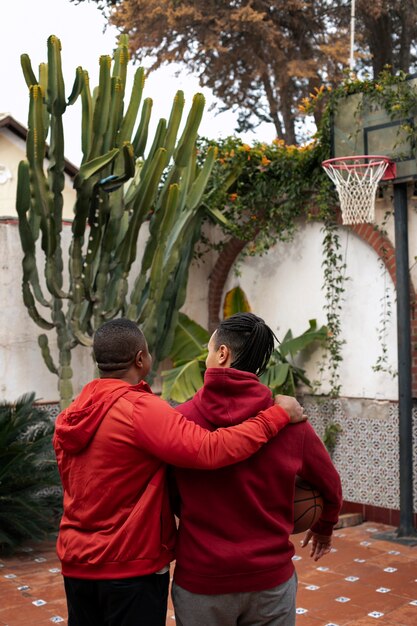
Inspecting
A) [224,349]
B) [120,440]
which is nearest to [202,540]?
[120,440]

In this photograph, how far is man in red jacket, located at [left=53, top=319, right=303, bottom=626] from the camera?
2.54 m

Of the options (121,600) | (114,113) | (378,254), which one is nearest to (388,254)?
(378,254)

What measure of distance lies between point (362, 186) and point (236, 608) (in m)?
5.53

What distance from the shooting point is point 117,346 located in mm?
2797

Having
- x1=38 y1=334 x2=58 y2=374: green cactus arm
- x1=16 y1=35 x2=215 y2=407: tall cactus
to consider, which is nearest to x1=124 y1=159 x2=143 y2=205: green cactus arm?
Answer: x1=16 y1=35 x2=215 y2=407: tall cactus

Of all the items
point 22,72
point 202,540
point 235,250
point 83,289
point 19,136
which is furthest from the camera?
point 19,136

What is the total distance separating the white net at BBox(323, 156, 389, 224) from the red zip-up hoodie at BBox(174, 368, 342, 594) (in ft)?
16.4

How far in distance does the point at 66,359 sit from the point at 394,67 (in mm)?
10926

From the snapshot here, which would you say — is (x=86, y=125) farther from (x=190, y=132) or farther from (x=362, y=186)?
(x=362, y=186)

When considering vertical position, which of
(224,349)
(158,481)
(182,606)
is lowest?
(182,606)

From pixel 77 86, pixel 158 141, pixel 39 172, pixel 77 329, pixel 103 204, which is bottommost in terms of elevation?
pixel 77 329

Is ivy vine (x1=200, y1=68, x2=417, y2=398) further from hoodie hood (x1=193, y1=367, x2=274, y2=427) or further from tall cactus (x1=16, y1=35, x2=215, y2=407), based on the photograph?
hoodie hood (x1=193, y1=367, x2=274, y2=427)

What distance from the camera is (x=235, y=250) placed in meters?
9.57

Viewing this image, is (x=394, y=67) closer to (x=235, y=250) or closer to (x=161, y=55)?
(x=161, y=55)
